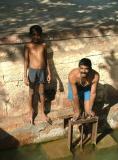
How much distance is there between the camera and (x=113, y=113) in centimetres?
880

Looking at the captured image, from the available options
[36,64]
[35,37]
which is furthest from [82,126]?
[35,37]

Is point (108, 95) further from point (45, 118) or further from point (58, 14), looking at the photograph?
point (58, 14)

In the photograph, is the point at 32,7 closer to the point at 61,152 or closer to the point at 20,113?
the point at 20,113

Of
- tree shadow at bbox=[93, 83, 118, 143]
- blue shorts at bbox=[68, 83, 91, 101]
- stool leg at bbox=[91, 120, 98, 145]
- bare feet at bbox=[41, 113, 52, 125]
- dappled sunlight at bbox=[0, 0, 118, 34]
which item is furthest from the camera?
tree shadow at bbox=[93, 83, 118, 143]

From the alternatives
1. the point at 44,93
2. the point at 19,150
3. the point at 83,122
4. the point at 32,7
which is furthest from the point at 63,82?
the point at 32,7

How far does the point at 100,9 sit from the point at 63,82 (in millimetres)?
2907

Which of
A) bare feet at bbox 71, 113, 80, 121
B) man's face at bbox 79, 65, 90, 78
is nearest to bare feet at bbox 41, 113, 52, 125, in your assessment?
bare feet at bbox 71, 113, 80, 121

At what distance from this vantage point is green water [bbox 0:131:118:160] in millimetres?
7888

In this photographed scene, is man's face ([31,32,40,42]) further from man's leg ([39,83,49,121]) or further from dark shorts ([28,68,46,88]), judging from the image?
man's leg ([39,83,49,121])

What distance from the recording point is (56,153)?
7961mm

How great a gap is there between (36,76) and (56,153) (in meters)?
1.54

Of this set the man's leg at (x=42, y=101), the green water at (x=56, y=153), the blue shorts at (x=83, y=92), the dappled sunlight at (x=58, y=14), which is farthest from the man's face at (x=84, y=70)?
the green water at (x=56, y=153)

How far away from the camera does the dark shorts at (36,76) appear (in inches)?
307

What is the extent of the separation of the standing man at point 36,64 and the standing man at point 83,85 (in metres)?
0.53
